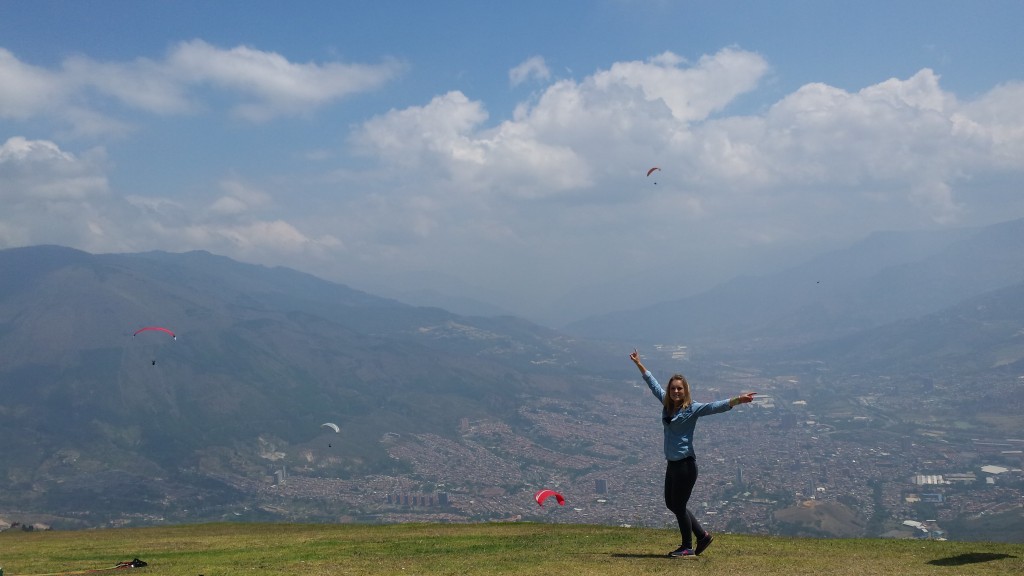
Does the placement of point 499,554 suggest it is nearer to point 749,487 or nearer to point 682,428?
point 682,428

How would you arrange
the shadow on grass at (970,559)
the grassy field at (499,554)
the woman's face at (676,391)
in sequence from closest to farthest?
the woman's face at (676,391)
the grassy field at (499,554)
the shadow on grass at (970,559)

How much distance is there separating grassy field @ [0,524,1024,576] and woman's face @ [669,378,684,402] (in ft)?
12.5

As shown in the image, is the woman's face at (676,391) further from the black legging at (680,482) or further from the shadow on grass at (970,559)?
the shadow on grass at (970,559)

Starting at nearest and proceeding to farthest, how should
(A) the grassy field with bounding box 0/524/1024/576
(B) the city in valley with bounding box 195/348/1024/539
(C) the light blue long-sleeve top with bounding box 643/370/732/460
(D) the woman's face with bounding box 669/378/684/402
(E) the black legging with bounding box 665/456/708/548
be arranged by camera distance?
(C) the light blue long-sleeve top with bounding box 643/370/732/460 < (D) the woman's face with bounding box 669/378/684/402 < (E) the black legging with bounding box 665/456/708/548 < (A) the grassy field with bounding box 0/524/1024/576 < (B) the city in valley with bounding box 195/348/1024/539

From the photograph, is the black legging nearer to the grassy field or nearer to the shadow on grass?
the grassy field

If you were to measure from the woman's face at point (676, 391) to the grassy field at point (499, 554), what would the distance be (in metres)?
3.80

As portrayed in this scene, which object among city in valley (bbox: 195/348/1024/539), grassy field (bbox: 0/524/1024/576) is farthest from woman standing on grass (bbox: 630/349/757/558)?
city in valley (bbox: 195/348/1024/539)

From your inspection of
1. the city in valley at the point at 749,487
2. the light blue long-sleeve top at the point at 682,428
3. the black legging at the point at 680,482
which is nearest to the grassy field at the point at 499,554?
the black legging at the point at 680,482

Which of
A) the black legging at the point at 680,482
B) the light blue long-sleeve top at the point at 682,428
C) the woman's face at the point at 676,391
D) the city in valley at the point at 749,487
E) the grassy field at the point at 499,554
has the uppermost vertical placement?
the woman's face at the point at 676,391

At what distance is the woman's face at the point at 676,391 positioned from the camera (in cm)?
1441

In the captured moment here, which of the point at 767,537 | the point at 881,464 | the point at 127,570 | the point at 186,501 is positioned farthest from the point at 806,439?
the point at 127,570

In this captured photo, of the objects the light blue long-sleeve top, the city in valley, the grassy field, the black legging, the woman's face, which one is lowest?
the city in valley

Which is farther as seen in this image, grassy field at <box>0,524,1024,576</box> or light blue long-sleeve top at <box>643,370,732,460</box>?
grassy field at <box>0,524,1024,576</box>

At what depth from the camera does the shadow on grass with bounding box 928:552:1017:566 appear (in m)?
16.1
